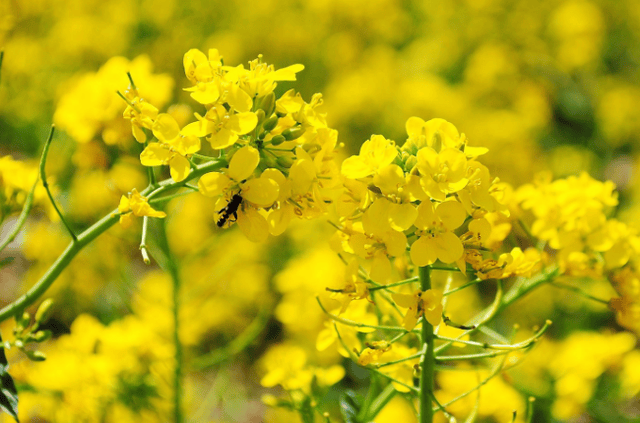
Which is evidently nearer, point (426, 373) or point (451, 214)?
point (451, 214)

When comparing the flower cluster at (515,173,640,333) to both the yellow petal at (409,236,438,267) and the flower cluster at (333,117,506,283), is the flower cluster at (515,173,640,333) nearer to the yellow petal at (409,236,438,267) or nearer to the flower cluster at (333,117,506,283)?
the flower cluster at (333,117,506,283)

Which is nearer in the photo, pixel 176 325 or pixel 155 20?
pixel 176 325

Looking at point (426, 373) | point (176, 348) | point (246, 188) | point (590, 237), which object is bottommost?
point (176, 348)

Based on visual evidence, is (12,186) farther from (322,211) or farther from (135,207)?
(322,211)

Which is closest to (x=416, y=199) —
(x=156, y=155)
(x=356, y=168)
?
(x=356, y=168)

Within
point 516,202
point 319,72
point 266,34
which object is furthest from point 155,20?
point 516,202

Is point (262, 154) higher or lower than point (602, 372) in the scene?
higher

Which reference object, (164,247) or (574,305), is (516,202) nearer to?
(164,247)
